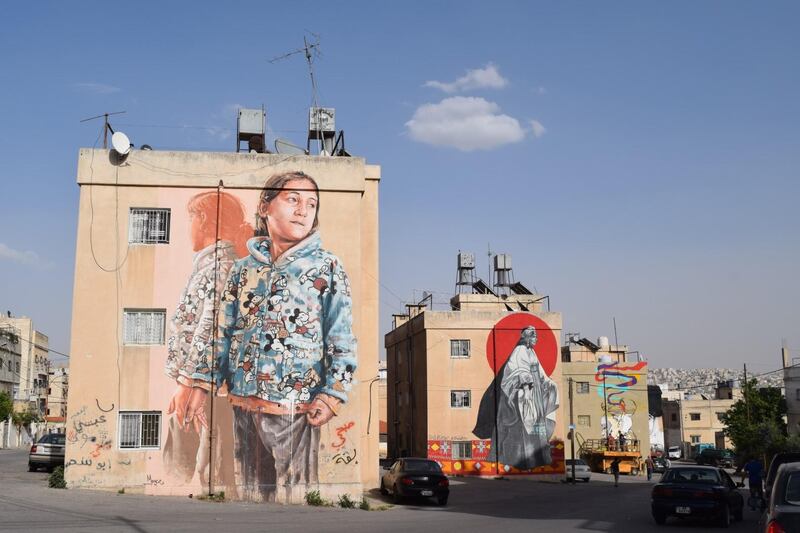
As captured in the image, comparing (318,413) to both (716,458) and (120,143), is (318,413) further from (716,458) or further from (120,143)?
(716,458)

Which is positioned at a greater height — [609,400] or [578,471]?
[609,400]

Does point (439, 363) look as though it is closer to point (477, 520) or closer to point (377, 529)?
point (477, 520)

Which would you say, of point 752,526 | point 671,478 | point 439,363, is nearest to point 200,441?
point 671,478

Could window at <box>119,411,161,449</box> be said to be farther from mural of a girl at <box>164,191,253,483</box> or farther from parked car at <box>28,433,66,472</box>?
parked car at <box>28,433,66,472</box>

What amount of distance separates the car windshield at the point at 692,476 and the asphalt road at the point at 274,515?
3.45 ft

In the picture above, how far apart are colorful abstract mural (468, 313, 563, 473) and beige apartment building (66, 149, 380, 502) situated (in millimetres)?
22692

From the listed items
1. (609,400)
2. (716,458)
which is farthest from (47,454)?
(716,458)

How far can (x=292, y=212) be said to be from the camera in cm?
2473

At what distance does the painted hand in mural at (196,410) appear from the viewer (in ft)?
75.5

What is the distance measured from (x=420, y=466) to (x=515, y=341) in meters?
21.3

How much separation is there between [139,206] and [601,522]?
15744mm

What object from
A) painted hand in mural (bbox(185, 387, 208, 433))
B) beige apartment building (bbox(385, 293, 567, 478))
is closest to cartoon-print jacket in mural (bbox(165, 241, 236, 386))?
painted hand in mural (bbox(185, 387, 208, 433))

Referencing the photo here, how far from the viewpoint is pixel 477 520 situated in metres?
19.6

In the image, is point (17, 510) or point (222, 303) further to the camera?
point (222, 303)
